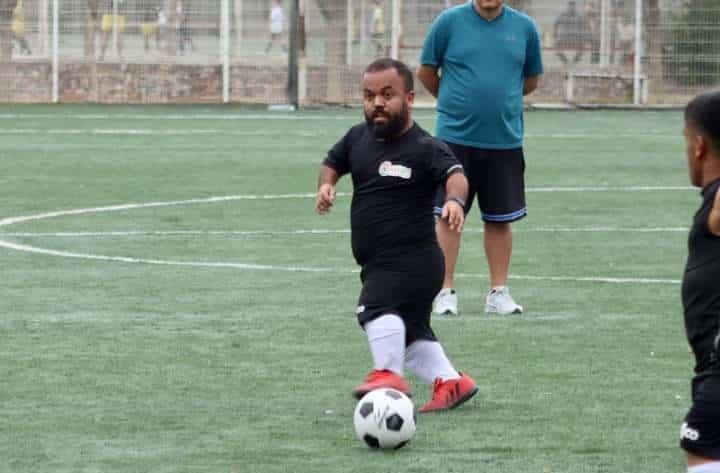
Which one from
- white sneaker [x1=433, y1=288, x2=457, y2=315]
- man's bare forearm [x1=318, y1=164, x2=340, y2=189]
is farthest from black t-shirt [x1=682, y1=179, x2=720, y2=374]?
white sneaker [x1=433, y1=288, x2=457, y2=315]

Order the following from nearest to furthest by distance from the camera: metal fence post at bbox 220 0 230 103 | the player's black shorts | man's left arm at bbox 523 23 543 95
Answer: the player's black shorts, man's left arm at bbox 523 23 543 95, metal fence post at bbox 220 0 230 103

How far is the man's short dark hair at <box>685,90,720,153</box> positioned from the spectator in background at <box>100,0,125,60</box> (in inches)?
1123

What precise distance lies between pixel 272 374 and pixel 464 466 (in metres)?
2.01

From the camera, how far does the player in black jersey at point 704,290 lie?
5.46 meters

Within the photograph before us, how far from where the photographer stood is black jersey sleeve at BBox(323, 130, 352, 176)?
8.02 meters

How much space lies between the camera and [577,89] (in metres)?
33.1

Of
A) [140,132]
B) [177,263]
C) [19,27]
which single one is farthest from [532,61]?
[19,27]

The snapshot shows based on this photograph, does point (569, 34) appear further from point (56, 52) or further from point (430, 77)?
point (430, 77)

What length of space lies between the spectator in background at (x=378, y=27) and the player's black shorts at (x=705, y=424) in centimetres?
2755

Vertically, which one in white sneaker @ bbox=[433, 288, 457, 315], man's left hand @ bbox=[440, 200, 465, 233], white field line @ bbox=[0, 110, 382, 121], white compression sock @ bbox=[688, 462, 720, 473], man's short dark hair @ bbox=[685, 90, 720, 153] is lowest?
white field line @ bbox=[0, 110, 382, 121]

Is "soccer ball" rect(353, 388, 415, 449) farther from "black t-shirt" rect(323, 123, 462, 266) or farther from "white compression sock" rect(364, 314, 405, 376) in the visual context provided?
"black t-shirt" rect(323, 123, 462, 266)

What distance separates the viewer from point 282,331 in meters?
9.79

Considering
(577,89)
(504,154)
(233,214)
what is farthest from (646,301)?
(577,89)

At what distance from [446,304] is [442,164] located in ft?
9.02
